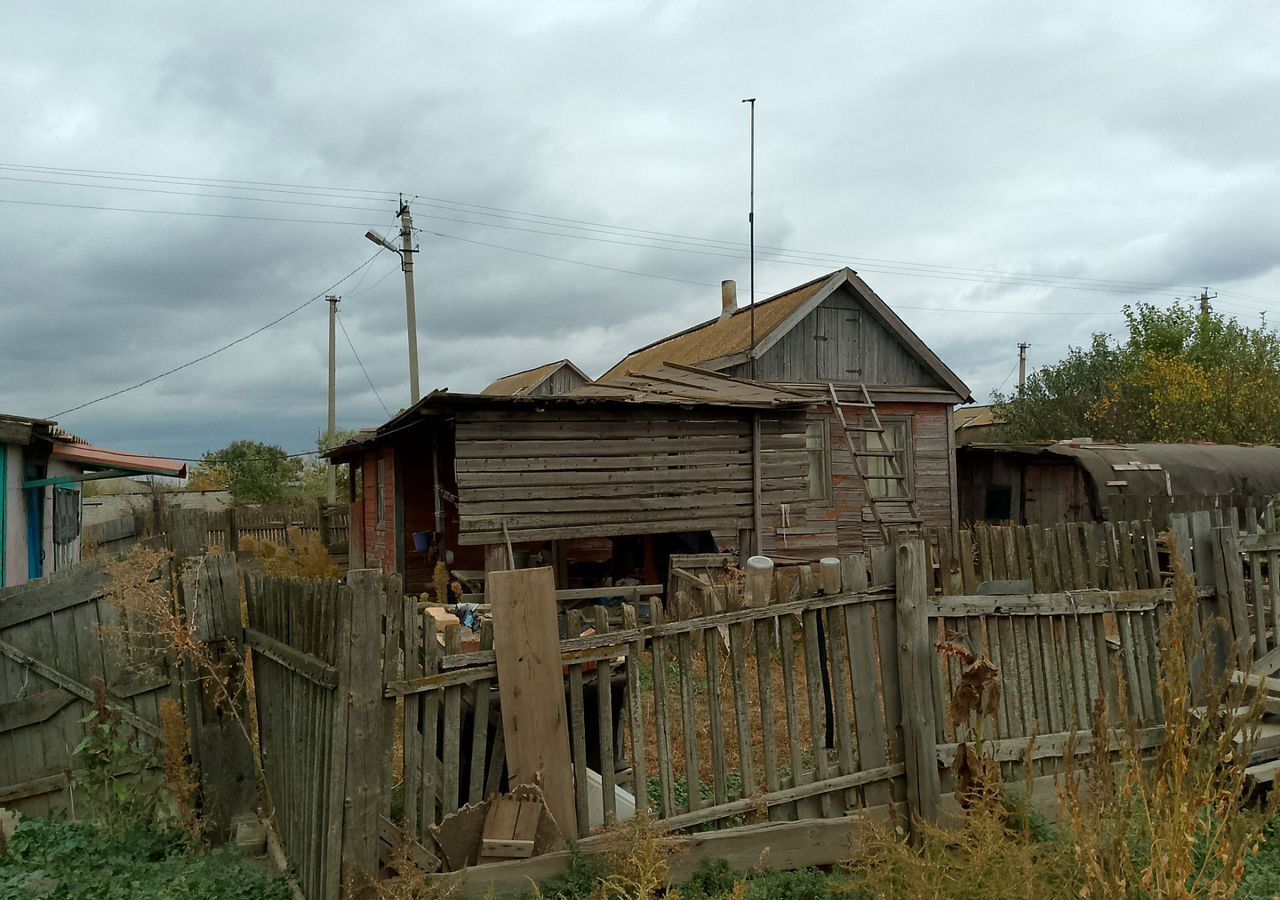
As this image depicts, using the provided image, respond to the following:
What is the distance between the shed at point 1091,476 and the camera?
62.1 feet

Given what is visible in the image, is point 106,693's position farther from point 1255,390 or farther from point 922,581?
point 1255,390

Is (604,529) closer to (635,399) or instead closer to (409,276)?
(635,399)

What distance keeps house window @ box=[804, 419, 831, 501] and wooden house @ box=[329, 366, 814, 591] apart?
2500 mm

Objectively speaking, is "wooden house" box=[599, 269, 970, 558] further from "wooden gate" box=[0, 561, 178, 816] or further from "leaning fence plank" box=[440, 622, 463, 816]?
"leaning fence plank" box=[440, 622, 463, 816]

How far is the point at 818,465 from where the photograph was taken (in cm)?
1775

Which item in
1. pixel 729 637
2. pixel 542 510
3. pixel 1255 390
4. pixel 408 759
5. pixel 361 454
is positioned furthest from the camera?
pixel 1255 390

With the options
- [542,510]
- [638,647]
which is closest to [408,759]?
[638,647]

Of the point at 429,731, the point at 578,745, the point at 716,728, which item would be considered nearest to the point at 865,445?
the point at 716,728

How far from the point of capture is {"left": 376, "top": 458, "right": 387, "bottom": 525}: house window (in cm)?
1680

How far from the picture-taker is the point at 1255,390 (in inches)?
1208

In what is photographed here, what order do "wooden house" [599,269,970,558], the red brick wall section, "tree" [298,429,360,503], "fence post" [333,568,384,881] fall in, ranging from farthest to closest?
"tree" [298,429,360,503] → "wooden house" [599,269,970,558] → the red brick wall section → "fence post" [333,568,384,881]

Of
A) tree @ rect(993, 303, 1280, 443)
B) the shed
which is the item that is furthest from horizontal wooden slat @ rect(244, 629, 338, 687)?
tree @ rect(993, 303, 1280, 443)

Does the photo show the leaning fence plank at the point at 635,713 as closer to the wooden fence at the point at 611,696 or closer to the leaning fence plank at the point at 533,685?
the wooden fence at the point at 611,696

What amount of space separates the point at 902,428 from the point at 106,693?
16.3 meters
